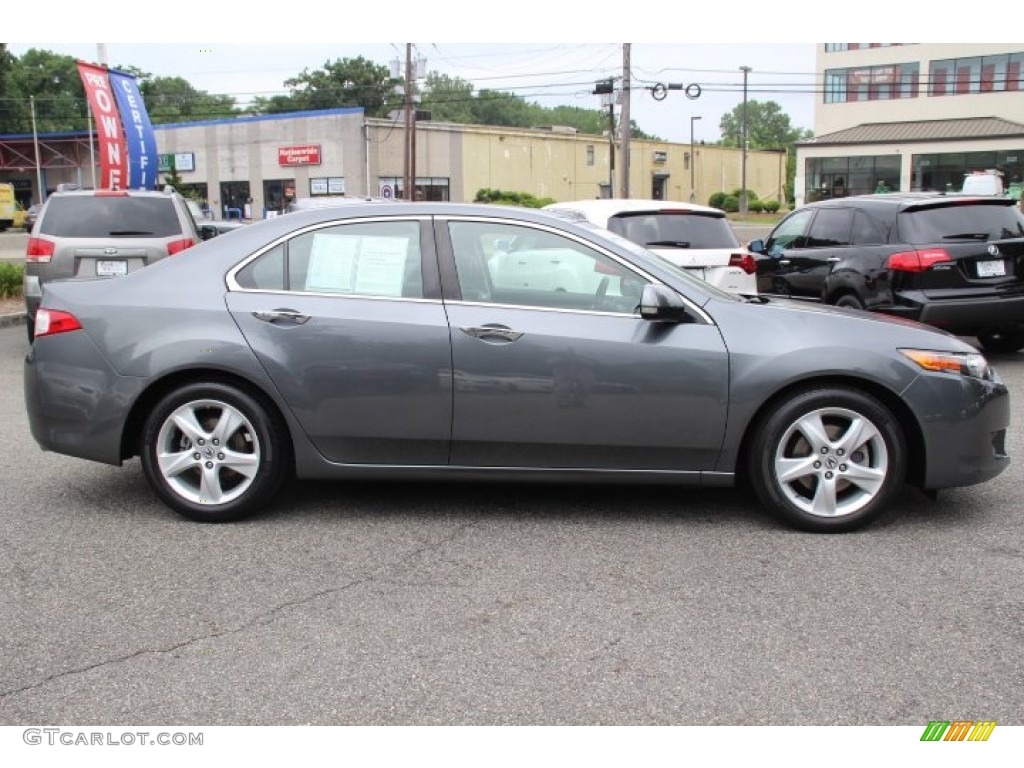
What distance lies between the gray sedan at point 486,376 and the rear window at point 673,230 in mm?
4455

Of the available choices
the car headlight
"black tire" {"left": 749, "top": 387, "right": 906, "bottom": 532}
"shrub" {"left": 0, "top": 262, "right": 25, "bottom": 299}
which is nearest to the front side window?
"black tire" {"left": 749, "top": 387, "right": 906, "bottom": 532}

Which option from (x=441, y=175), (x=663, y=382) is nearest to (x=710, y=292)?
(x=663, y=382)

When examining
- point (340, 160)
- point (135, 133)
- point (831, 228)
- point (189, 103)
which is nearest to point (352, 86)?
point (189, 103)

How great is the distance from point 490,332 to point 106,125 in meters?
16.1

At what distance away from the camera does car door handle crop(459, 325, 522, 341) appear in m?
4.93

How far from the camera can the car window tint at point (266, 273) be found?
514 cm

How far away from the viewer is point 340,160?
5500cm

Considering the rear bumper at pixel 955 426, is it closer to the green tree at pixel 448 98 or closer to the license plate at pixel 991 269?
the license plate at pixel 991 269

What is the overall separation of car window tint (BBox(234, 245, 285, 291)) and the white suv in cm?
479

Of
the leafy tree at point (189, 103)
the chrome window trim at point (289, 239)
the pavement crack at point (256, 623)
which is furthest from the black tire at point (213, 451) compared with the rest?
the leafy tree at point (189, 103)

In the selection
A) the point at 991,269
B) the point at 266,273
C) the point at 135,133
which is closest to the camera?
the point at 266,273

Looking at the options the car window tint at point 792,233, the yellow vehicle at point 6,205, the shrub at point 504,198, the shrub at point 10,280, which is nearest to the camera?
the car window tint at point 792,233

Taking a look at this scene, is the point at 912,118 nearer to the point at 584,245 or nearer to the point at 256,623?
the point at 584,245
